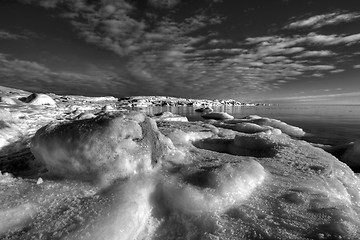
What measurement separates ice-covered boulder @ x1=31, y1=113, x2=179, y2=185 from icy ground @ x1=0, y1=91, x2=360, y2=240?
20mm

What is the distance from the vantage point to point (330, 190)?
4664 mm

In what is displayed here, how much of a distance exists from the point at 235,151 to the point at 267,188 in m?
4.01

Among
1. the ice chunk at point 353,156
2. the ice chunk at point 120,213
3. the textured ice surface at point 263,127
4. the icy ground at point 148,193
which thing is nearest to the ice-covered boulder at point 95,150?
the icy ground at point 148,193

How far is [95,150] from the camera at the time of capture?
Result: 162 inches

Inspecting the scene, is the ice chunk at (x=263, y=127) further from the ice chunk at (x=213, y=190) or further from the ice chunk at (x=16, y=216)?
the ice chunk at (x=16, y=216)

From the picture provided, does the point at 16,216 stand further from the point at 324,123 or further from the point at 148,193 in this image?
the point at 324,123

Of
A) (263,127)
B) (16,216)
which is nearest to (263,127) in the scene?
(263,127)

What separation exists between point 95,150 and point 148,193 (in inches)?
53.1

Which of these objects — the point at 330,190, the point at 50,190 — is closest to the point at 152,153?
the point at 50,190

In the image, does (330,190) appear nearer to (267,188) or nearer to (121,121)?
(267,188)

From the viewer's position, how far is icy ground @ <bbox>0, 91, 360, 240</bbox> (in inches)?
125

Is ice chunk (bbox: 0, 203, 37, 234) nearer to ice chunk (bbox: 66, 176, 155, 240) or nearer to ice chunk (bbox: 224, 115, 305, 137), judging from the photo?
ice chunk (bbox: 66, 176, 155, 240)

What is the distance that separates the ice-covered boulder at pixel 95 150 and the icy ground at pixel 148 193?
20mm

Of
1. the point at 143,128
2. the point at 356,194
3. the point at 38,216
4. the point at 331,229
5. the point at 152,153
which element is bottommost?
the point at 356,194
